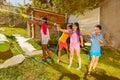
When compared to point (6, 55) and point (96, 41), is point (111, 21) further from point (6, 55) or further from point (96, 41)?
point (96, 41)

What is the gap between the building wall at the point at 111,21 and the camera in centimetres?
1620

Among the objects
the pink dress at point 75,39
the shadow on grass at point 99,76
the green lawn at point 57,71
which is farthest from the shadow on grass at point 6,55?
the pink dress at point 75,39

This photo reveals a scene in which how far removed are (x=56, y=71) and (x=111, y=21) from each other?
22.3 ft

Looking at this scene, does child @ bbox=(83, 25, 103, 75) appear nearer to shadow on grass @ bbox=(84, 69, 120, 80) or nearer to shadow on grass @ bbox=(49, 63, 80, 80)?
shadow on grass @ bbox=(84, 69, 120, 80)

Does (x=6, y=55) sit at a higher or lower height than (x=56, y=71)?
higher

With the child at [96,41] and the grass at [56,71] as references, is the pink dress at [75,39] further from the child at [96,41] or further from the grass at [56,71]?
the grass at [56,71]

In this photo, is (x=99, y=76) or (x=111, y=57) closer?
(x=99, y=76)

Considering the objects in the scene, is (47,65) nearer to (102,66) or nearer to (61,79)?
(61,79)

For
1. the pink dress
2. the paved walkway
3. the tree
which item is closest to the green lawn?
the paved walkway

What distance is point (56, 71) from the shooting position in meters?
11.4

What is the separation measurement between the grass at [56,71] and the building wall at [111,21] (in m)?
3.07

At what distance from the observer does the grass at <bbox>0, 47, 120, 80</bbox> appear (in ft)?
35.4

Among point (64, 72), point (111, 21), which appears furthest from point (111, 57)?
point (64, 72)

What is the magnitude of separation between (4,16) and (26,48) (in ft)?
62.2
